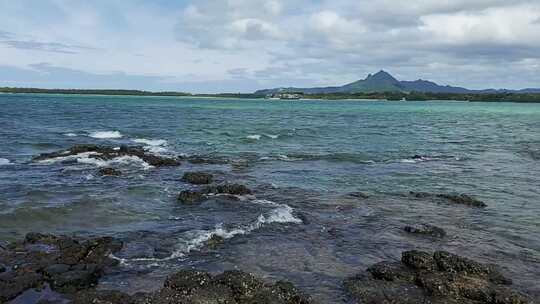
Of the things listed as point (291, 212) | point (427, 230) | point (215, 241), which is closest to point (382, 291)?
point (215, 241)

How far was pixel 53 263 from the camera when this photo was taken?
13383 mm

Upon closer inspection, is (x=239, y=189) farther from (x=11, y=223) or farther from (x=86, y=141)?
(x=86, y=141)

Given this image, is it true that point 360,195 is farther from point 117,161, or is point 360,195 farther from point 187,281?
point 117,161

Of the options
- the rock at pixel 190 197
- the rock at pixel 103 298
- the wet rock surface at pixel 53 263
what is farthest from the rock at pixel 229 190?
the rock at pixel 103 298

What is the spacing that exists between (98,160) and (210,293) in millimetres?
24095

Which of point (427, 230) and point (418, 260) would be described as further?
point (427, 230)

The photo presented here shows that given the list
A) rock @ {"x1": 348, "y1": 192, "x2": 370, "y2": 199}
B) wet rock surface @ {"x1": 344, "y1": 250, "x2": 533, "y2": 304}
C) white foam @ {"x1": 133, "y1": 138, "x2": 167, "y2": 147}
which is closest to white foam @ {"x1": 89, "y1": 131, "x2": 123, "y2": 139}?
white foam @ {"x1": 133, "y1": 138, "x2": 167, "y2": 147}

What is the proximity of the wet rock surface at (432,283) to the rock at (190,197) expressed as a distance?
10.5 metres

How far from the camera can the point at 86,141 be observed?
152 feet

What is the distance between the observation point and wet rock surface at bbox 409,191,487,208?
74.5ft

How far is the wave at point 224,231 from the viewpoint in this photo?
15103mm

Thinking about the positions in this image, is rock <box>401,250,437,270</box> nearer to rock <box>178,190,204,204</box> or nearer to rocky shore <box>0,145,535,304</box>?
rocky shore <box>0,145,535,304</box>

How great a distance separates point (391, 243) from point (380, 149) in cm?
2821

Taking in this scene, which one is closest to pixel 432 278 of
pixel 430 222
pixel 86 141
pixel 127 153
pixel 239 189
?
pixel 430 222
